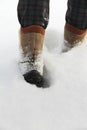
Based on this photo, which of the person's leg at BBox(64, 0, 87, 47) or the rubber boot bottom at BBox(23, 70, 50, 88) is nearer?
the rubber boot bottom at BBox(23, 70, 50, 88)

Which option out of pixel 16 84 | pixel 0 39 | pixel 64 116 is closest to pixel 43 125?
pixel 64 116

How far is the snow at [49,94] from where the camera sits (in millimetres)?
1631

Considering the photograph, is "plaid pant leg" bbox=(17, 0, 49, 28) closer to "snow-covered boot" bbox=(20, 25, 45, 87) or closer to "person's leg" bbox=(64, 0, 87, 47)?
"snow-covered boot" bbox=(20, 25, 45, 87)

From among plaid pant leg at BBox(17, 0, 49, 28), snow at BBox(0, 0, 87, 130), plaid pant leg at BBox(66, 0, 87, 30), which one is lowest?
snow at BBox(0, 0, 87, 130)

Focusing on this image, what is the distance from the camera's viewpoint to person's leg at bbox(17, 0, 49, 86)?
1.87 meters

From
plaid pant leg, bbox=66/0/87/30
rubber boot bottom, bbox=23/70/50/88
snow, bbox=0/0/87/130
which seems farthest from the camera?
plaid pant leg, bbox=66/0/87/30

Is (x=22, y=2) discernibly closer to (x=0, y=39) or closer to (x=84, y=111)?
(x=0, y=39)

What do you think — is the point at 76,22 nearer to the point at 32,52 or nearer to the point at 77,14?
the point at 77,14

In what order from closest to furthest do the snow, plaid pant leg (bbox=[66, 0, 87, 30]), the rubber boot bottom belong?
the snow, the rubber boot bottom, plaid pant leg (bbox=[66, 0, 87, 30])

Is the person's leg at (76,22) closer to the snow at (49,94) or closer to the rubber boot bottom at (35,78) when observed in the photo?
the snow at (49,94)

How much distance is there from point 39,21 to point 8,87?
319mm

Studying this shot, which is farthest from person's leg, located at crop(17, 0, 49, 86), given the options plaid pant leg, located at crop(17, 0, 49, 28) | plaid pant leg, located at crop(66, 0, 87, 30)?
plaid pant leg, located at crop(66, 0, 87, 30)

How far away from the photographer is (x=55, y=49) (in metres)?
2.15

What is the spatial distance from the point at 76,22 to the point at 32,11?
26cm
